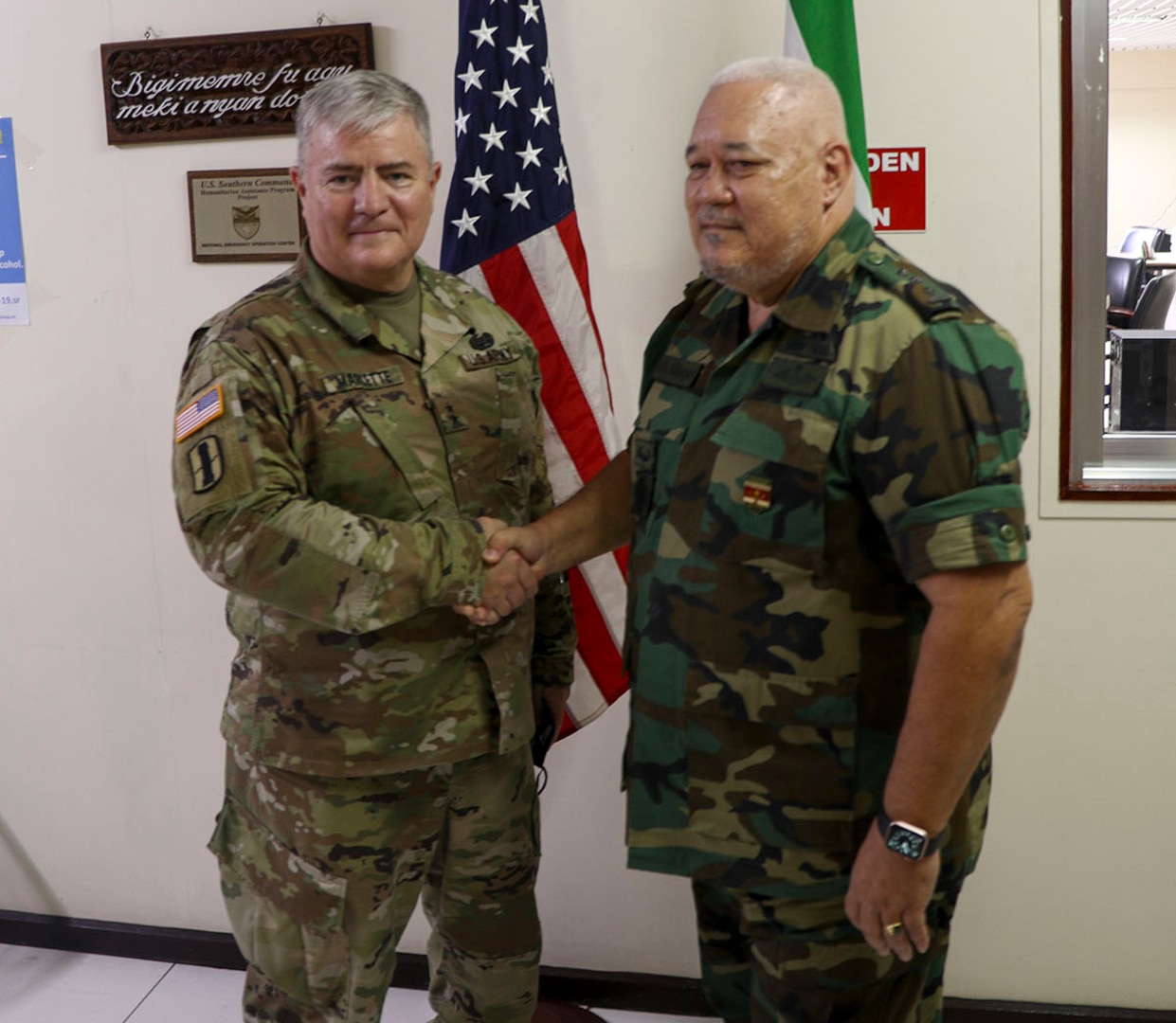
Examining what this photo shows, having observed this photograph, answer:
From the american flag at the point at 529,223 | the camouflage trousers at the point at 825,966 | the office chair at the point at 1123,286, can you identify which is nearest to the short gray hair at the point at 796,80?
the american flag at the point at 529,223

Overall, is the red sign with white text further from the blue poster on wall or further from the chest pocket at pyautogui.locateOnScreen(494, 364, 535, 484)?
the blue poster on wall

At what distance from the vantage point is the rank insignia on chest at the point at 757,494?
136 cm

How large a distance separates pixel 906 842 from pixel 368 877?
0.79m

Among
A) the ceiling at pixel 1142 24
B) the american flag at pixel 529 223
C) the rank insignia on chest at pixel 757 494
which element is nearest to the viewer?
the rank insignia on chest at pixel 757 494

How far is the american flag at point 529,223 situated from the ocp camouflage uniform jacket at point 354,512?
0.79 ft

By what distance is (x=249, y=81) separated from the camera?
220 centimetres

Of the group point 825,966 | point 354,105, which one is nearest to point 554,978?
point 825,966

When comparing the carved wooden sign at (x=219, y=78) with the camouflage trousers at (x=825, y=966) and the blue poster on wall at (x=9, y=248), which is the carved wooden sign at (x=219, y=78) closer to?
the blue poster on wall at (x=9, y=248)

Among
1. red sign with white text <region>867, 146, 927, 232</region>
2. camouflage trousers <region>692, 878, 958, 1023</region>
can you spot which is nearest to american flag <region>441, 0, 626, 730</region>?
red sign with white text <region>867, 146, 927, 232</region>

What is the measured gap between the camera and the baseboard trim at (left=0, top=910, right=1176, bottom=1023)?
229 cm

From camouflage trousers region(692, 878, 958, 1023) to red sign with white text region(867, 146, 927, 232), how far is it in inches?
45.9

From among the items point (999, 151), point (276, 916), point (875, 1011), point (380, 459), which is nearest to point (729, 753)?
point (875, 1011)

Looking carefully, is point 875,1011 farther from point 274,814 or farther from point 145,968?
point 145,968

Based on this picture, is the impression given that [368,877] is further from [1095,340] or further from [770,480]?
[1095,340]
